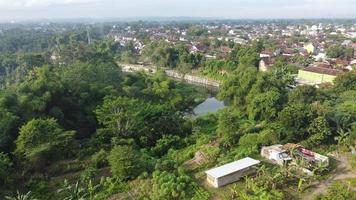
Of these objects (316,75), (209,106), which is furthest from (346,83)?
(209,106)

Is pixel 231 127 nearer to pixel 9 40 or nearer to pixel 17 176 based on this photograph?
pixel 17 176

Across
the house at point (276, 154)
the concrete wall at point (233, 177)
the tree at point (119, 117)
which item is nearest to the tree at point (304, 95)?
the house at point (276, 154)

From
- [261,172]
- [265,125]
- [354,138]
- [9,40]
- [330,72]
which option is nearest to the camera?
[261,172]

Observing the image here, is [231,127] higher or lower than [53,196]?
higher

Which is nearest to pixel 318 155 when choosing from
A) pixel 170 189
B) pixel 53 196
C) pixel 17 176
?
pixel 170 189

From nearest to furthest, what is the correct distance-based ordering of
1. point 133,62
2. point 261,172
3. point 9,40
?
point 261,172
point 133,62
point 9,40

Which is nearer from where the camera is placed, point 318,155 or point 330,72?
point 318,155

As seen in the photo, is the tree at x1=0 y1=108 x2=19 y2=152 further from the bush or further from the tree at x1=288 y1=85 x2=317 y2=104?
the tree at x1=288 y1=85 x2=317 y2=104

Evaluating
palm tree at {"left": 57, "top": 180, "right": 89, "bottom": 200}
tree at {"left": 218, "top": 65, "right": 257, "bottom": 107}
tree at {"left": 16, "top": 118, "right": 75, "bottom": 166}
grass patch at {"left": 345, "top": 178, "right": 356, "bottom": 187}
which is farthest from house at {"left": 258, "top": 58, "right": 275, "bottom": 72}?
palm tree at {"left": 57, "top": 180, "right": 89, "bottom": 200}
